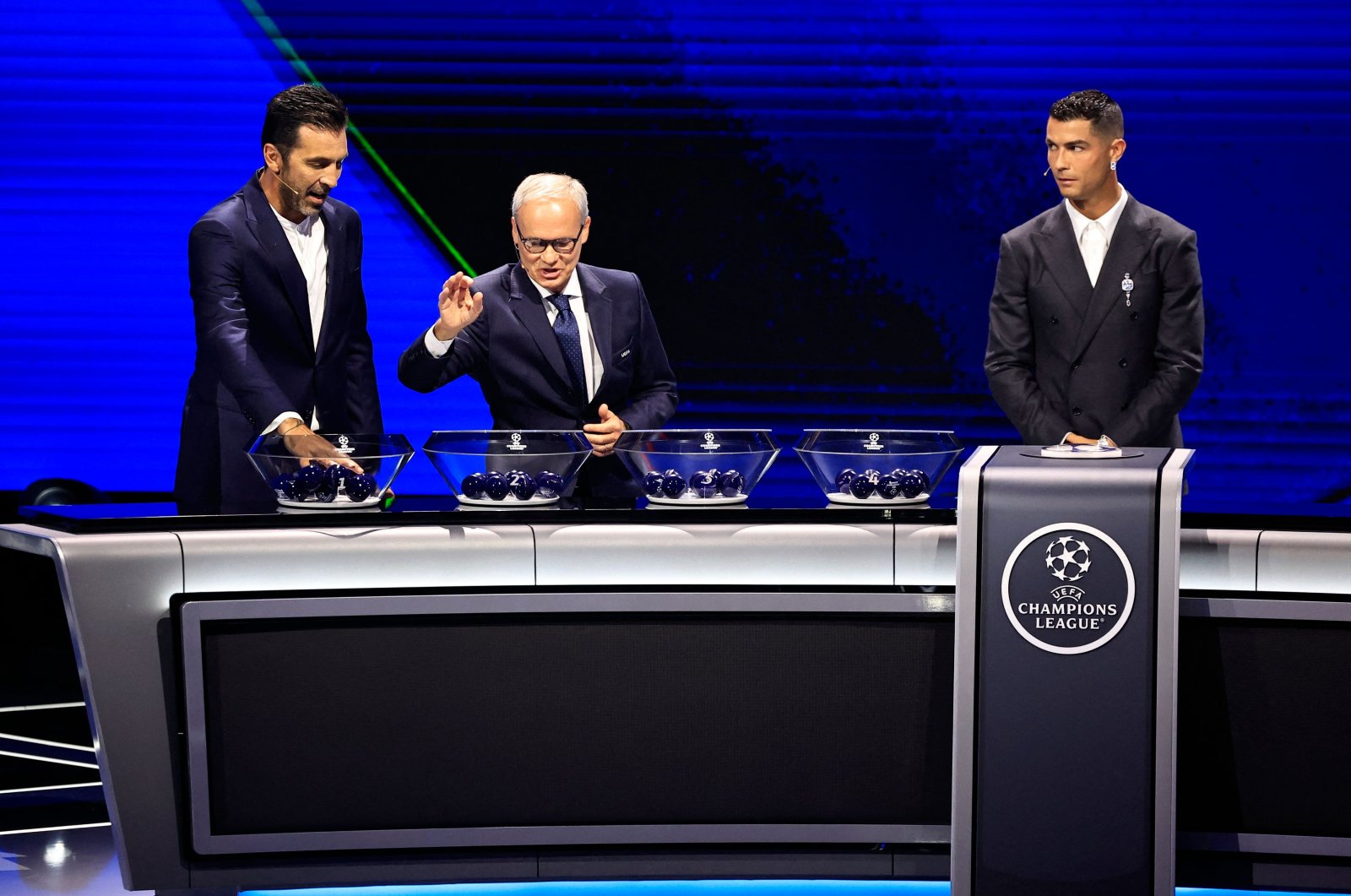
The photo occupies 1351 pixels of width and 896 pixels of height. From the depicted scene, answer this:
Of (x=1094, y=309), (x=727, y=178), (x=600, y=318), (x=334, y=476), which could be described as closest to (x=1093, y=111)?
(x=1094, y=309)

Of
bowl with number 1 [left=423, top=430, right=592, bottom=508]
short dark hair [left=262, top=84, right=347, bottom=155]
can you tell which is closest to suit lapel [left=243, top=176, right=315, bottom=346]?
short dark hair [left=262, top=84, right=347, bottom=155]

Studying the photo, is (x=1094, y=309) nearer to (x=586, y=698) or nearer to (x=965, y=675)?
(x=965, y=675)

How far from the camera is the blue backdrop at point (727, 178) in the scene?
533cm

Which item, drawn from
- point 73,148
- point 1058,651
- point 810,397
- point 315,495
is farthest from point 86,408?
point 1058,651

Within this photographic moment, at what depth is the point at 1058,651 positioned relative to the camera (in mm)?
2535

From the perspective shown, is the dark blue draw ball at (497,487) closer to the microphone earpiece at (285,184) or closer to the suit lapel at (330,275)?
the suit lapel at (330,275)

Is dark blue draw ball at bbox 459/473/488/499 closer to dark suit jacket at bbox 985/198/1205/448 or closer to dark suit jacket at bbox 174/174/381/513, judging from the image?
dark suit jacket at bbox 174/174/381/513

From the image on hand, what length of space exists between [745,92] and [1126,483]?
3233 millimetres

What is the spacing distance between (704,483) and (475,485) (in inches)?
16.7

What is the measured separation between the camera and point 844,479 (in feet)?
9.24

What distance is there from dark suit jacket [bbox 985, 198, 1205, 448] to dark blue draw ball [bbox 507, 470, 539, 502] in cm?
112

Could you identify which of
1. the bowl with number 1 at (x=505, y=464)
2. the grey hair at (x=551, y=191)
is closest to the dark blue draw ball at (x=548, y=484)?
the bowl with number 1 at (x=505, y=464)

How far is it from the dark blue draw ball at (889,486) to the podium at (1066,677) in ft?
0.70

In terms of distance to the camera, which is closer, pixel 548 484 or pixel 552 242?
pixel 548 484
